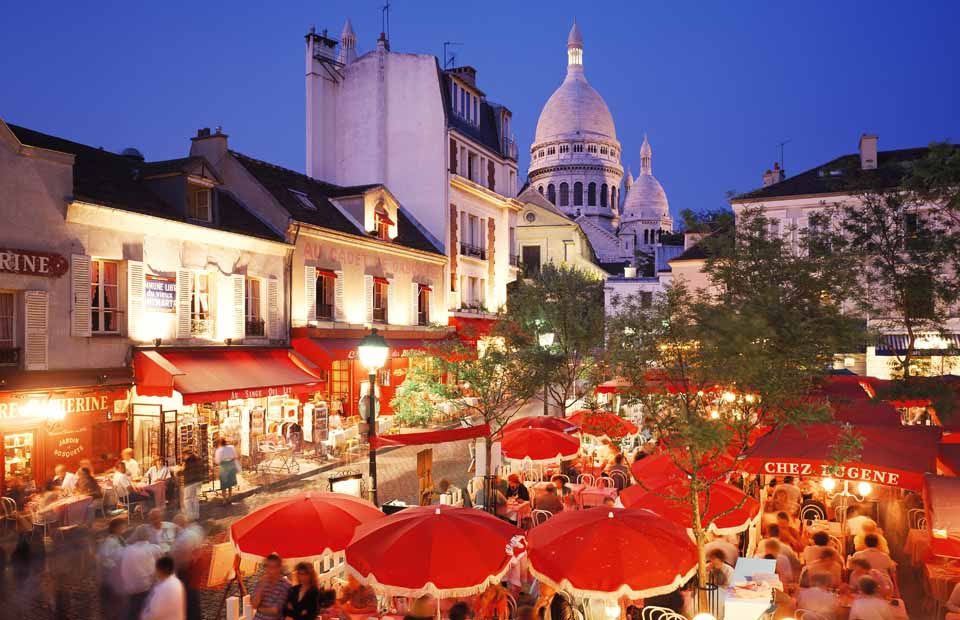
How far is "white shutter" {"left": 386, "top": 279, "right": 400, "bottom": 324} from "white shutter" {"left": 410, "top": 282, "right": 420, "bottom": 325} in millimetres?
1078

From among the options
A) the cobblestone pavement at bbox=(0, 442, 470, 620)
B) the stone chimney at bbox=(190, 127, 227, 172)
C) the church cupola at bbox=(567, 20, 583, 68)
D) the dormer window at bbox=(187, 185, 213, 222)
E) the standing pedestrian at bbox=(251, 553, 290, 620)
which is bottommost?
the cobblestone pavement at bbox=(0, 442, 470, 620)

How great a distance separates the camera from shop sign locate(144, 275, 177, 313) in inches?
783

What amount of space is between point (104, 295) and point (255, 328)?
5749mm

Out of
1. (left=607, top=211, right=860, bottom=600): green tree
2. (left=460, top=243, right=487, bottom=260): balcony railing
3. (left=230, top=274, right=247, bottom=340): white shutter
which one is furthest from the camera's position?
(left=460, top=243, right=487, bottom=260): balcony railing

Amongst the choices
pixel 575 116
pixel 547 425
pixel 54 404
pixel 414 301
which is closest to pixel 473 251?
pixel 414 301

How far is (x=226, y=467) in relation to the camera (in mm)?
17578

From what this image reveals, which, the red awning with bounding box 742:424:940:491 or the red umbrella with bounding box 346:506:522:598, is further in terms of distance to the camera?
the red awning with bounding box 742:424:940:491

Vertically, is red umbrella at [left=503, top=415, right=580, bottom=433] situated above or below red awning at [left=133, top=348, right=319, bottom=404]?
below

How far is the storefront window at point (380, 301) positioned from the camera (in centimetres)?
3086

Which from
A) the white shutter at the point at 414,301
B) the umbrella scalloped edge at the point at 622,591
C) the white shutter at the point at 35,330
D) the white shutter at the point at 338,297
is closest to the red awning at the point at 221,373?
the white shutter at the point at 35,330

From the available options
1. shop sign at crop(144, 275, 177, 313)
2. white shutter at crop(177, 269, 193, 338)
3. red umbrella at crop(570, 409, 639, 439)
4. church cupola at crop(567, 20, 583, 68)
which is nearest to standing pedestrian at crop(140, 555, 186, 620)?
red umbrella at crop(570, 409, 639, 439)

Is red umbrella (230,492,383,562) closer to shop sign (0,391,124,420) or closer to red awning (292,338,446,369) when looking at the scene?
shop sign (0,391,124,420)

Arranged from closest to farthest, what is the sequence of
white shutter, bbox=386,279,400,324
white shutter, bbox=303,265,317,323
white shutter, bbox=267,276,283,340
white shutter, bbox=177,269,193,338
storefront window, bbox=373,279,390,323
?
1. white shutter, bbox=177,269,193,338
2. white shutter, bbox=267,276,283,340
3. white shutter, bbox=303,265,317,323
4. storefront window, bbox=373,279,390,323
5. white shutter, bbox=386,279,400,324

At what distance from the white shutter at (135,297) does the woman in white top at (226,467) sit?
4178mm
